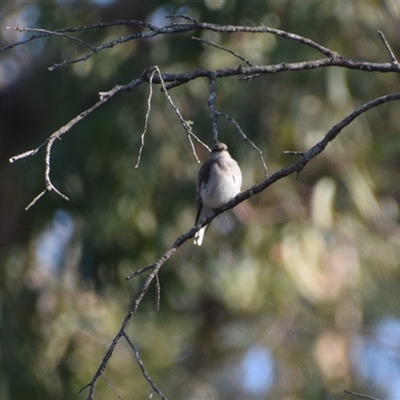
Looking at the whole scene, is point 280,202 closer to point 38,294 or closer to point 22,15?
point 38,294

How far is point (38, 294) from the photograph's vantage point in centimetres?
912

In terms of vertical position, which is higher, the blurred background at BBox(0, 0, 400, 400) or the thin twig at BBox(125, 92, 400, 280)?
the blurred background at BBox(0, 0, 400, 400)

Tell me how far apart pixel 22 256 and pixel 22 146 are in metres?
1.10

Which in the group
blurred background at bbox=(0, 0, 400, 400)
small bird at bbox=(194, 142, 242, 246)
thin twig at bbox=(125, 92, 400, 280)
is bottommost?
thin twig at bbox=(125, 92, 400, 280)

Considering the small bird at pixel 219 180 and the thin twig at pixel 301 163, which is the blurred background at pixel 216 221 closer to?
the small bird at pixel 219 180

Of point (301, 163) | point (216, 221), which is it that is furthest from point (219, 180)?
point (216, 221)

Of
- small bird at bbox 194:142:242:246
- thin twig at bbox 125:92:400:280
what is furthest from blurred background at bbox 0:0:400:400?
thin twig at bbox 125:92:400:280

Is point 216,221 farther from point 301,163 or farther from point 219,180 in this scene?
point 301,163

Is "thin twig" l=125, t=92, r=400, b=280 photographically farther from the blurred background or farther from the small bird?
the blurred background

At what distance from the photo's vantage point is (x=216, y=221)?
8.06 m

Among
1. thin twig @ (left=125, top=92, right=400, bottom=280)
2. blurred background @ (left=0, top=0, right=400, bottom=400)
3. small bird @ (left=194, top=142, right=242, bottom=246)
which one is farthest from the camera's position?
blurred background @ (left=0, top=0, right=400, bottom=400)

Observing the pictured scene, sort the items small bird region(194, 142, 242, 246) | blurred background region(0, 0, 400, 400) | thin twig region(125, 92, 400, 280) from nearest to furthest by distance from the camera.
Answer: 1. thin twig region(125, 92, 400, 280)
2. small bird region(194, 142, 242, 246)
3. blurred background region(0, 0, 400, 400)

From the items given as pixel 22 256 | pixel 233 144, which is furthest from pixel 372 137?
pixel 22 256

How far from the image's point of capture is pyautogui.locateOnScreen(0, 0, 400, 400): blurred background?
301 inches
